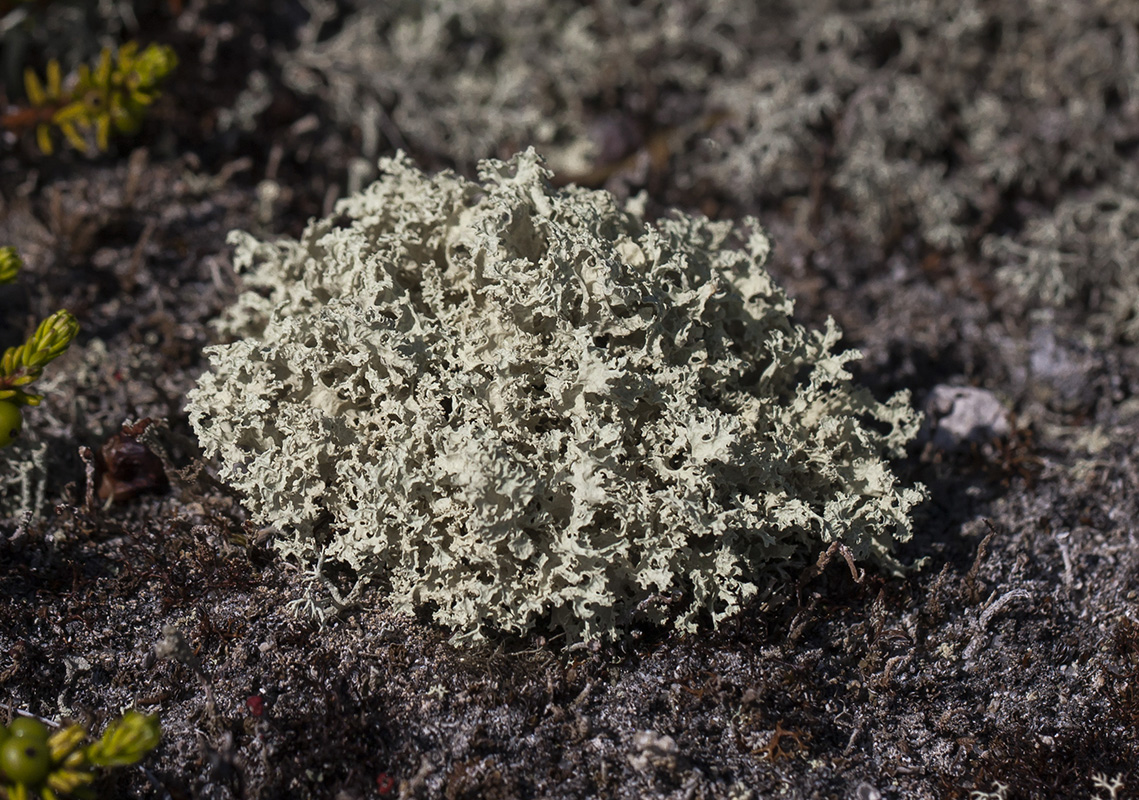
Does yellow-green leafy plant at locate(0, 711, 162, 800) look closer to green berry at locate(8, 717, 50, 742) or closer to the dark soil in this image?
green berry at locate(8, 717, 50, 742)

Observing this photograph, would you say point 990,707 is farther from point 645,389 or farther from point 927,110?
point 927,110

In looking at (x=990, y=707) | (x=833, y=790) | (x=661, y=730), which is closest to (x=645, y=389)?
(x=661, y=730)

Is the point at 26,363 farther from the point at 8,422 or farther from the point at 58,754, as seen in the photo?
the point at 58,754

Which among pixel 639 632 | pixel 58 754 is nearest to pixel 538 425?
pixel 639 632

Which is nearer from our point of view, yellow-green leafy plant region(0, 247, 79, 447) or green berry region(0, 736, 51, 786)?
green berry region(0, 736, 51, 786)

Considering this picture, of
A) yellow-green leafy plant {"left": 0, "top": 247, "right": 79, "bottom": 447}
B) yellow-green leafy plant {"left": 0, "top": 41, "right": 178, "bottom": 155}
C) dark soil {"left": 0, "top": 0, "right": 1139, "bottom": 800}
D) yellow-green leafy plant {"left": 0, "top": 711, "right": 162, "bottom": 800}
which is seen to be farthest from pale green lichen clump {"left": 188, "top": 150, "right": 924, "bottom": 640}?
yellow-green leafy plant {"left": 0, "top": 41, "right": 178, "bottom": 155}

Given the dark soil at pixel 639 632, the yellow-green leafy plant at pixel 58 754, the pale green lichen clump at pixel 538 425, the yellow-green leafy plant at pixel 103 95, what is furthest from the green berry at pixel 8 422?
the yellow-green leafy plant at pixel 103 95
